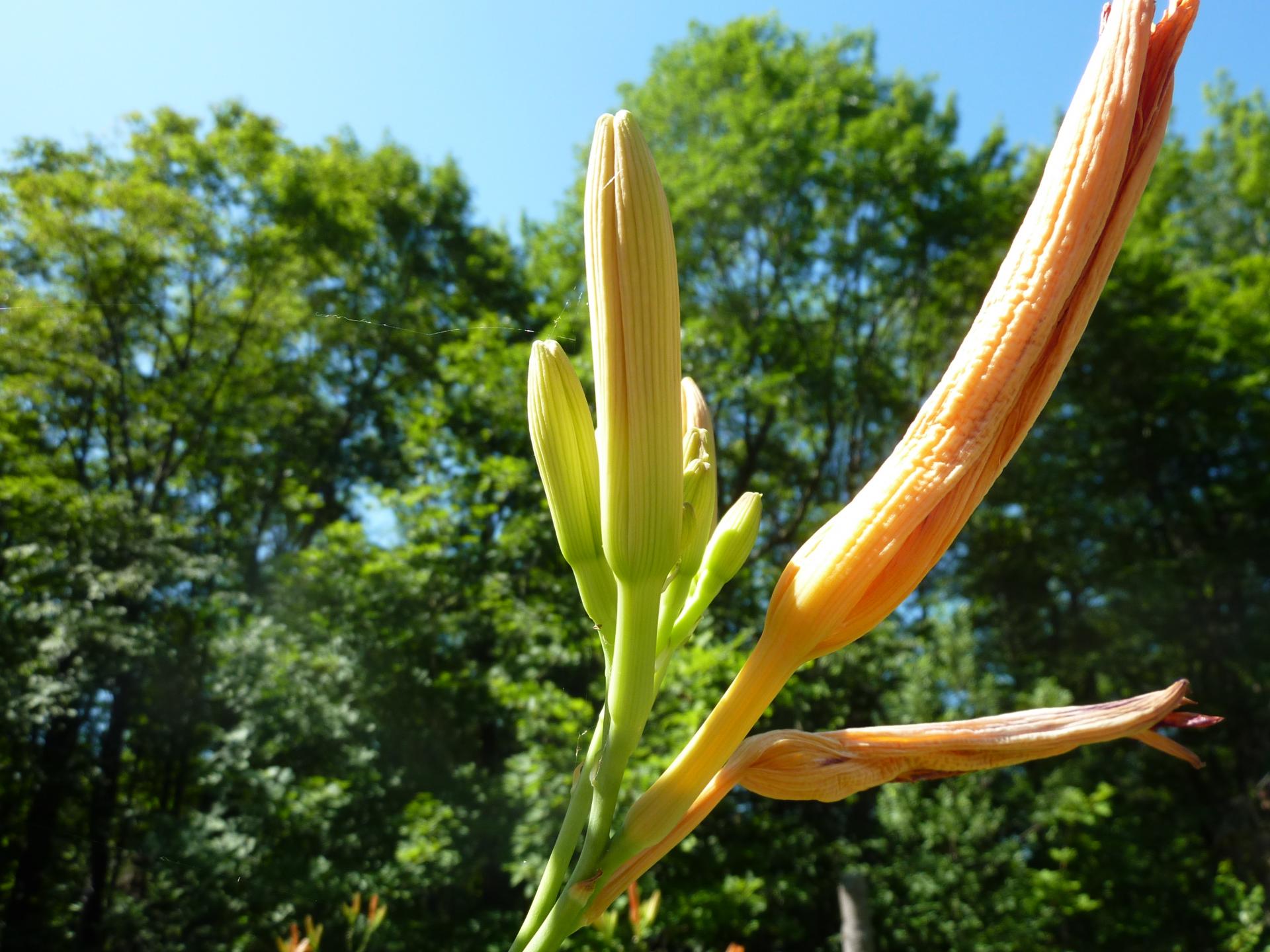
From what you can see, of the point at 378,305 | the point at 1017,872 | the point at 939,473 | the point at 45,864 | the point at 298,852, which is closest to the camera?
the point at 939,473

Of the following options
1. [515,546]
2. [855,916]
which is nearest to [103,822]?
[515,546]

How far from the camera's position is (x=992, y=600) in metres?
11.5

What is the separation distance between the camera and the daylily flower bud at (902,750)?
56 cm

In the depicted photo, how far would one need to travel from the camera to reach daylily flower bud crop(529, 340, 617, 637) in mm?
589

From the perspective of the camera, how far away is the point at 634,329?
49 cm

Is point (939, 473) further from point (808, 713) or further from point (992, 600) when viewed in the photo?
point (992, 600)

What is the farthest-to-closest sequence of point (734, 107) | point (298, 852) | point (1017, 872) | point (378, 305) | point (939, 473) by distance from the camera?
point (378, 305)
point (734, 107)
point (1017, 872)
point (298, 852)
point (939, 473)

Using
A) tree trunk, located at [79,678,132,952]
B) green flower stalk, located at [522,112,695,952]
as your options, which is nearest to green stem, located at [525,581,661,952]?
green flower stalk, located at [522,112,695,952]

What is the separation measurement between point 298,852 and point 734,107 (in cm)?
823

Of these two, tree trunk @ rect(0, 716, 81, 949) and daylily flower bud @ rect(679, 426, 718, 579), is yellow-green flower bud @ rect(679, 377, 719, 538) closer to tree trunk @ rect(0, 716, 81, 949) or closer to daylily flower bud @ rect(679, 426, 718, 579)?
daylily flower bud @ rect(679, 426, 718, 579)

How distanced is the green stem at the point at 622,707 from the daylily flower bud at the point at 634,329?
2.2 inches

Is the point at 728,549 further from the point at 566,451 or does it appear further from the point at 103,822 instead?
the point at 103,822

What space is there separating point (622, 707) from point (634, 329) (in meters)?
0.24

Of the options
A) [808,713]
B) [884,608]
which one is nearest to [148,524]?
[808,713]
